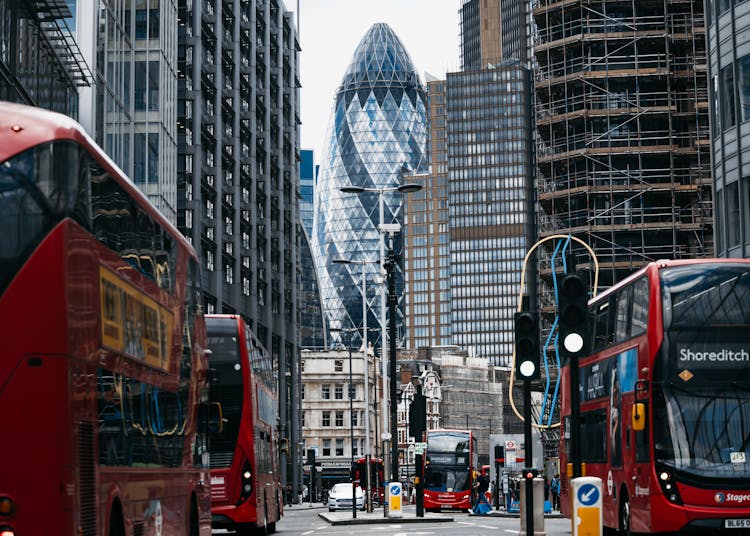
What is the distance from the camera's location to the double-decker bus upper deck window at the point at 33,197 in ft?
32.8

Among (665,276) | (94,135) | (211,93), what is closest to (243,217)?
(211,93)

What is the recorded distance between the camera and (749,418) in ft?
66.8

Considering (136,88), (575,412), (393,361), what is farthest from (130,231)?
(136,88)

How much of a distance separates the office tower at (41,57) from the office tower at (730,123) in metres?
18.6

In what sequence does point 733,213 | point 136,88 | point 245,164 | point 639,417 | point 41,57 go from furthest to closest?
point 245,164 < point 136,88 < point 733,213 < point 41,57 < point 639,417

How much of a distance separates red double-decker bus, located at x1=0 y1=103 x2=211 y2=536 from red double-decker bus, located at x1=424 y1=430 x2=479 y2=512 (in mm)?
51980

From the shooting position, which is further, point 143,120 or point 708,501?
point 143,120

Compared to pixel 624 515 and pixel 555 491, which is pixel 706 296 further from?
pixel 555 491

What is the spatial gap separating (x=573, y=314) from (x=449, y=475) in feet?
164

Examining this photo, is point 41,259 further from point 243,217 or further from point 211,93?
point 243,217

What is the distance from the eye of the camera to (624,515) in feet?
76.8

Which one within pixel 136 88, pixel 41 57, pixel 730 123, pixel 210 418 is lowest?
pixel 210 418

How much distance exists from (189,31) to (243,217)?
48.5ft

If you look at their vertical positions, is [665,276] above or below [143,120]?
below
